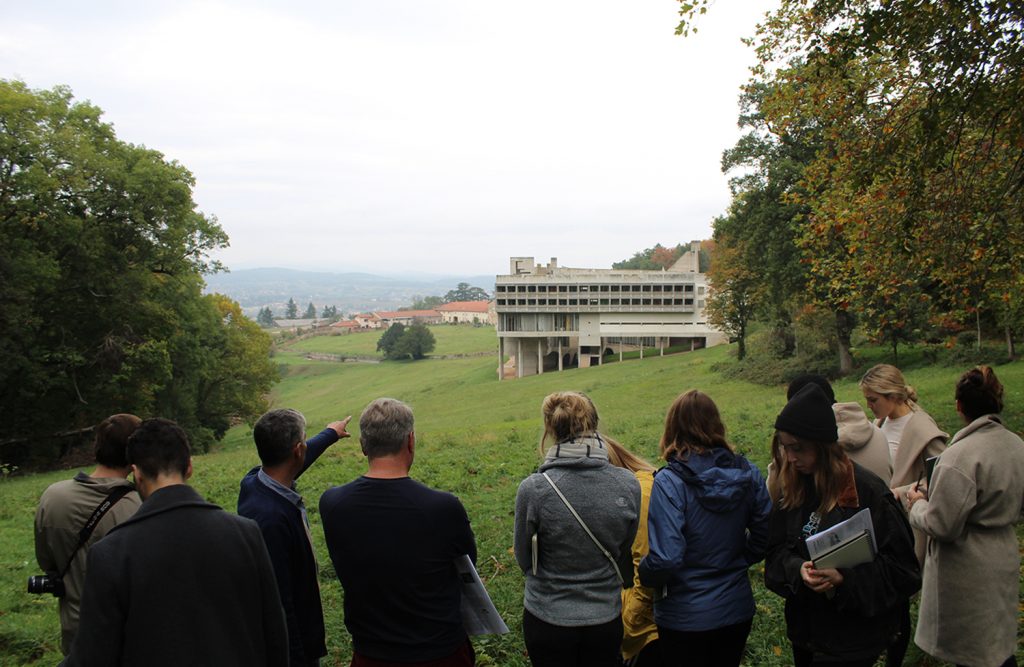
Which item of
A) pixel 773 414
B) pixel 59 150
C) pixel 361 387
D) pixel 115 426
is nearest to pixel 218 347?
pixel 59 150

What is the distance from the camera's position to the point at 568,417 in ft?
13.9

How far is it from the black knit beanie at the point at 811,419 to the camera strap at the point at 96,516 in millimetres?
3942

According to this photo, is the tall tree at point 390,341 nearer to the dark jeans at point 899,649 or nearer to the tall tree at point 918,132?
the tall tree at point 918,132

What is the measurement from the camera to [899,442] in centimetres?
548

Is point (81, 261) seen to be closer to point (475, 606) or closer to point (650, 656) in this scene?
point (475, 606)

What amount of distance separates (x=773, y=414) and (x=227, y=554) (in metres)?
17.6

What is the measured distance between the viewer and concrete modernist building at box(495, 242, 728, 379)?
249 feet

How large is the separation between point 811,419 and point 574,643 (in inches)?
72.2

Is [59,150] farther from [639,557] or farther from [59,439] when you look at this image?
[639,557]

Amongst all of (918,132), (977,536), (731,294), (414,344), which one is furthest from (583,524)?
(414,344)

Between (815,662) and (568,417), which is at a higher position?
(568,417)

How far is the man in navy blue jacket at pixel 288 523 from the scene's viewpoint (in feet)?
13.5

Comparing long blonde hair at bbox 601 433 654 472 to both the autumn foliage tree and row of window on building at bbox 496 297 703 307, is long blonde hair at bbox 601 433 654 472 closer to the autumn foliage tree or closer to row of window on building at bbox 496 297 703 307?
the autumn foliage tree

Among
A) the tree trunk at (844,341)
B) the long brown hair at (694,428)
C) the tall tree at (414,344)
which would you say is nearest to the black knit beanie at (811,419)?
the long brown hair at (694,428)
